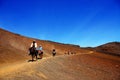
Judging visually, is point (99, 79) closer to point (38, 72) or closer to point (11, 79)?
point (38, 72)

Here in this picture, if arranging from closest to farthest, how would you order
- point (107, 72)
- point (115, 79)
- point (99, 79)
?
point (99, 79) < point (115, 79) < point (107, 72)

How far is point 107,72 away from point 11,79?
11.4 m

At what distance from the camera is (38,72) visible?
1638 centimetres

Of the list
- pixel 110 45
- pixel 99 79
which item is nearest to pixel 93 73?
pixel 99 79

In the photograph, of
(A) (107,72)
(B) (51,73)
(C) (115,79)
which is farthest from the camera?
(A) (107,72)

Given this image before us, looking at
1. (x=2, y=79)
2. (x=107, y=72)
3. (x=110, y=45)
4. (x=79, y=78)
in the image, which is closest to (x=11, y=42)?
(x=107, y=72)

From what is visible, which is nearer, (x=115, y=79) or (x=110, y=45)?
(x=115, y=79)

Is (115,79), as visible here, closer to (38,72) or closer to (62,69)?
(62,69)

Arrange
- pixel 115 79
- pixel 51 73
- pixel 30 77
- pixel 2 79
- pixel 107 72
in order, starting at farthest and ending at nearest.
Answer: pixel 107 72 < pixel 115 79 < pixel 51 73 < pixel 30 77 < pixel 2 79

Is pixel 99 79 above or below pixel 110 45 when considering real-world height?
below

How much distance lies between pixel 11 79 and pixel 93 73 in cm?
916

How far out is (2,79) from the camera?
1379 centimetres

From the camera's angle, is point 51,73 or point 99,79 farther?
point 99,79

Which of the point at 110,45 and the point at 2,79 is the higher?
the point at 110,45
